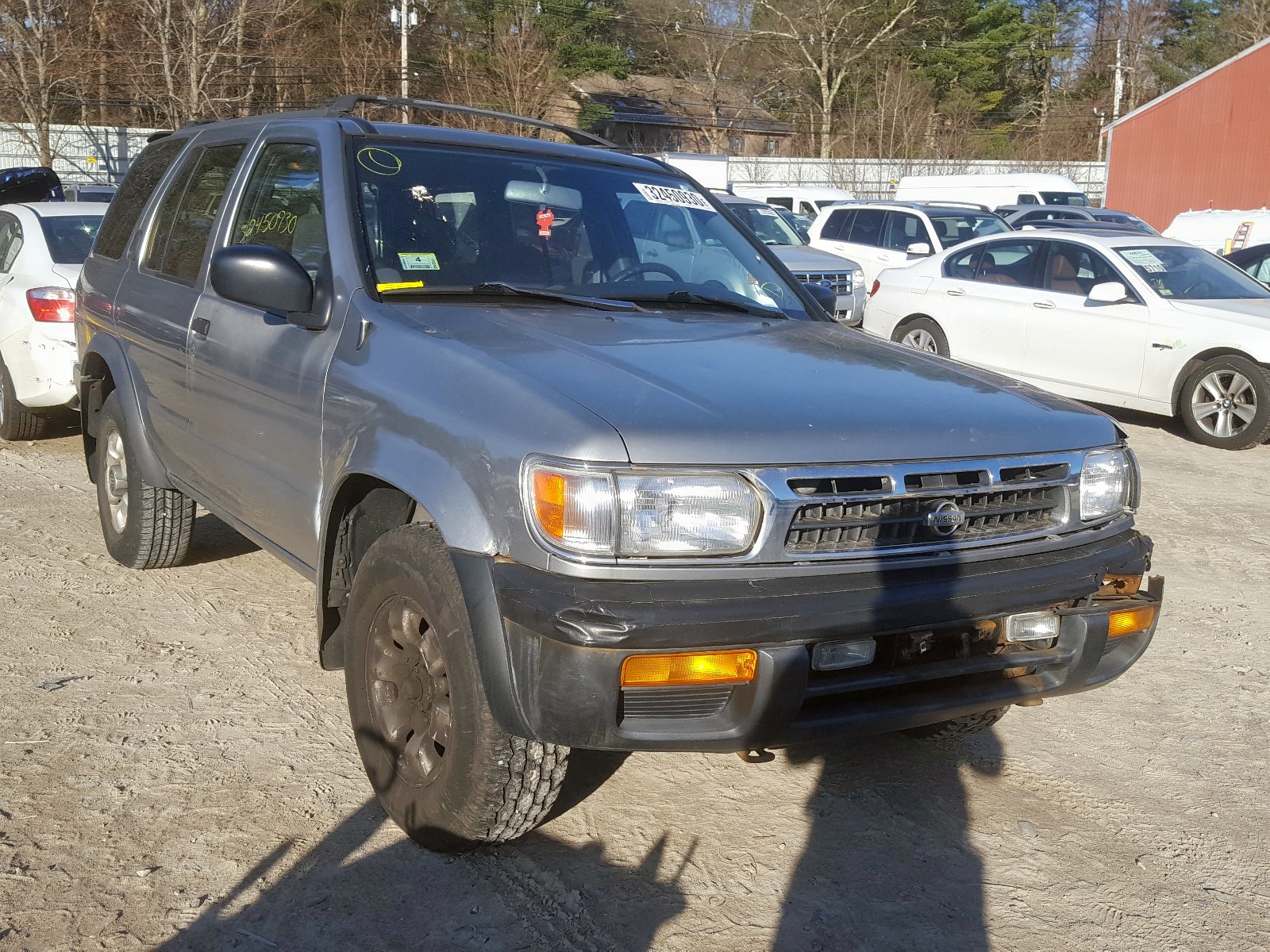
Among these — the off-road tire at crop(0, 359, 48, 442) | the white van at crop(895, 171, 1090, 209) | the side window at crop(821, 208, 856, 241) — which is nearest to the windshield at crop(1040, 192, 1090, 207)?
the white van at crop(895, 171, 1090, 209)

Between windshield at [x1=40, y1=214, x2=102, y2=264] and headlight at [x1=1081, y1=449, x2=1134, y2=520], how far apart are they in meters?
6.73

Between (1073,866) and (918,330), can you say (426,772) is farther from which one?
(918,330)

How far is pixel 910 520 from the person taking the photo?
291 centimetres

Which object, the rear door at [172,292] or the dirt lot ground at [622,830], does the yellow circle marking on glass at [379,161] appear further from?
the dirt lot ground at [622,830]

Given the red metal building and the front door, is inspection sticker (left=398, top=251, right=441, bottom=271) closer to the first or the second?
the front door

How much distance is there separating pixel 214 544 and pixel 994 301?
23.9ft

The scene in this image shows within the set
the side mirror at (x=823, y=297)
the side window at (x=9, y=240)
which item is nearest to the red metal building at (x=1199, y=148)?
the side window at (x=9, y=240)

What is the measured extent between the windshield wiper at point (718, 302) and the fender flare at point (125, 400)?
88.2 inches

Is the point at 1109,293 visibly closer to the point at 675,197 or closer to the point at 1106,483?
the point at 675,197

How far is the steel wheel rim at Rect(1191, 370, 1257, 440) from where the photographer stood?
9.41 metres

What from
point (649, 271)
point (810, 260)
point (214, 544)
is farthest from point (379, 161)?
point (810, 260)

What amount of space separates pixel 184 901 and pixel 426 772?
623mm

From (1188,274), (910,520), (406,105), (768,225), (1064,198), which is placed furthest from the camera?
(1064,198)

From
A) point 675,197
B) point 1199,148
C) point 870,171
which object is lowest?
point 675,197
